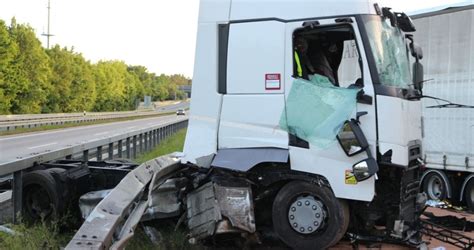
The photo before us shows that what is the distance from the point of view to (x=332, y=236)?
16.1ft

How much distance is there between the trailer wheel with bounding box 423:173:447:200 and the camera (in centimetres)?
1050

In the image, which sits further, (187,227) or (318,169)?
(187,227)

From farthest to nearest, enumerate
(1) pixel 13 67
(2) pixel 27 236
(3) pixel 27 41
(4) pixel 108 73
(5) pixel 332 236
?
1. (4) pixel 108 73
2. (3) pixel 27 41
3. (1) pixel 13 67
4. (2) pixel 27 236
5. (5) pixel 332 236

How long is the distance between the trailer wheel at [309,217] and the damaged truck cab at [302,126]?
1cm

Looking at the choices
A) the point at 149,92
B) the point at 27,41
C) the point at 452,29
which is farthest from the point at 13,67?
the point at 149,92

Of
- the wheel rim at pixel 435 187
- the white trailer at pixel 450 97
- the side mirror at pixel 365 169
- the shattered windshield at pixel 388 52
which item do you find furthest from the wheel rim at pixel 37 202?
the wheel rim at pixel 435 187

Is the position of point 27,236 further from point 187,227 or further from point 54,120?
point 54,120

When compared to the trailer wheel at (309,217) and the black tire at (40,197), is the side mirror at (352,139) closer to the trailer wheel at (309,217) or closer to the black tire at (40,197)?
the trailer wheel at (309,217)

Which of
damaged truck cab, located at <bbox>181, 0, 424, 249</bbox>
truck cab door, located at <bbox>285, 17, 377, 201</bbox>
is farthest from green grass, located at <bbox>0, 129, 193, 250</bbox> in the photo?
truck cab door, located at <bbox>285, 17, 377, 201</bbox>

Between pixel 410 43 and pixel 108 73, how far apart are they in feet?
273

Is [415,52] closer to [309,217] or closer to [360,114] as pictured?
[360,114]

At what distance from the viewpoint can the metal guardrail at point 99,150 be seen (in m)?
6.02

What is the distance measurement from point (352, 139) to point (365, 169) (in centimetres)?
31

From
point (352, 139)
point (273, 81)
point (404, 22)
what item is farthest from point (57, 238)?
point (404, 22)
